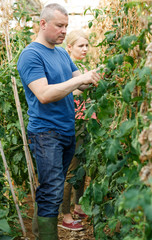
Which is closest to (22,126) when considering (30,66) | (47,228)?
(30,66)

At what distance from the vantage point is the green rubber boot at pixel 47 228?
6.35ft

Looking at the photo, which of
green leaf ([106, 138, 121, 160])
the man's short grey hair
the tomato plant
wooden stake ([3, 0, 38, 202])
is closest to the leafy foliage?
wooden stake ([3, 0, 38, 202])

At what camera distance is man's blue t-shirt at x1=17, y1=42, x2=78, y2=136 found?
1.82 m

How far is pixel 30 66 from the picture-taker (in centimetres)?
180

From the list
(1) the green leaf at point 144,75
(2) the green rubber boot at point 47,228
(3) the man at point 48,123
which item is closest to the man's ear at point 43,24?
(3) the man at point 48,123

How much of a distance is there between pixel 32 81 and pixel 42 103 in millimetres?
147

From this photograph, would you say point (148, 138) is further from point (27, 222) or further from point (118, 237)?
point (27, 222)

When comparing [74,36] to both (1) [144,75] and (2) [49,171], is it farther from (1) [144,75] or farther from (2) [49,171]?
(1) [144,75]

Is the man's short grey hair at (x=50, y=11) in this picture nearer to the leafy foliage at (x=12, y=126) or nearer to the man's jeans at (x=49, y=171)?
the leafy foliage at (x=12, y=126)

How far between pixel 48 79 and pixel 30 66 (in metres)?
0.17

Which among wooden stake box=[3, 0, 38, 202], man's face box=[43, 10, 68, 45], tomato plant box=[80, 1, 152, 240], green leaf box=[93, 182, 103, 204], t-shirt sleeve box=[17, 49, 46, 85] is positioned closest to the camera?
tomato plant box=[80, 1, 152, 240]

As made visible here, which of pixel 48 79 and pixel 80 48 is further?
pixel 80 48

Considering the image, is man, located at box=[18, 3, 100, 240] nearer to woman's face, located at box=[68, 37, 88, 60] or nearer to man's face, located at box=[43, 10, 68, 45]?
man's face, located at box=[43, 10, 68, 45]

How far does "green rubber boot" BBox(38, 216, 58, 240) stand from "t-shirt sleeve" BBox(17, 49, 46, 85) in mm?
867
